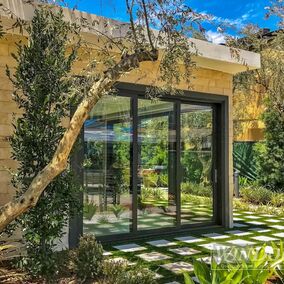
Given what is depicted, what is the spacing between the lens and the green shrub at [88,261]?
14.4 ft

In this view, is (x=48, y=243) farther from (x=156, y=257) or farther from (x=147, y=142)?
(x=147, y=142)

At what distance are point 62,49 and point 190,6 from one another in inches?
58.8

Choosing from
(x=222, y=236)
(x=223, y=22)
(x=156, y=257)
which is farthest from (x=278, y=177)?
(x=223, y=22)

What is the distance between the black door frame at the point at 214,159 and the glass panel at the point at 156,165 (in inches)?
4.2

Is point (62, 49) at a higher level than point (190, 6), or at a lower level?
lower

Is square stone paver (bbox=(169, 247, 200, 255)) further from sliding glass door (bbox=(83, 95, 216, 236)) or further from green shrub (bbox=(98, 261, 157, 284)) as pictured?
green shrub (bbox=(98, 261, 157, 284))

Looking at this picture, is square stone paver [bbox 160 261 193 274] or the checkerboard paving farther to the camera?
the checkerboard paving

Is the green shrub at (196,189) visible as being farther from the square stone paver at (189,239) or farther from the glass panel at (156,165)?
the square stone paver at (189,239)

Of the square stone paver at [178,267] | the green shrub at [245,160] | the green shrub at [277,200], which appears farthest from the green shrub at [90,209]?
the green shrub at [245,160]

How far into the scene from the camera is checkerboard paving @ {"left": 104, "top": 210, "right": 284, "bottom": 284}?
5348 mm

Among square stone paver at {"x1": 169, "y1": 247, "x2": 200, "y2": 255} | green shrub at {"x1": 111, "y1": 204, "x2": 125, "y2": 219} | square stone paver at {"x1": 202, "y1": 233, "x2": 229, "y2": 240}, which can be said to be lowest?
square stone paver at {"x1": 169, "y1": 247, "x2": 200, "y2": 255}

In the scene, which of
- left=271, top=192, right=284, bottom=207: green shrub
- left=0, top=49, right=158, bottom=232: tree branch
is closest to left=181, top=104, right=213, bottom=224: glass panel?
left=271, top=192, right=284, bottom=207: green shrub

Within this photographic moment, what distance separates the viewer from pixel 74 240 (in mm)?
6375

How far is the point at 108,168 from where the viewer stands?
6.98 meters
